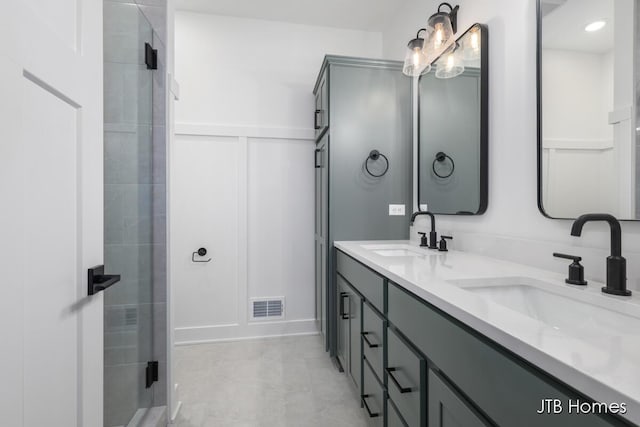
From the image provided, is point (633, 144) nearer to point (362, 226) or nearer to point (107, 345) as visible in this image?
point (362, 226)

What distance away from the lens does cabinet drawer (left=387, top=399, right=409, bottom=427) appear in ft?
3.57

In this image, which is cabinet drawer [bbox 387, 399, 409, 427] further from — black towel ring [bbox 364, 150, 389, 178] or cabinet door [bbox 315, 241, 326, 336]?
black towel ring [bbox 364, 150, 389, 178]

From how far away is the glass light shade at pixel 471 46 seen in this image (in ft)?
5.05

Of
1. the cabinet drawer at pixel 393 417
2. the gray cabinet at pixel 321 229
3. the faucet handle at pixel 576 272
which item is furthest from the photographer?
the gray cabinet at pixel 321 229

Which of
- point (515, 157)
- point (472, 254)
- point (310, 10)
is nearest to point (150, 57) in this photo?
point (310, 10)

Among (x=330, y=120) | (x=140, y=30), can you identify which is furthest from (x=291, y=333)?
(x=140, y=30)

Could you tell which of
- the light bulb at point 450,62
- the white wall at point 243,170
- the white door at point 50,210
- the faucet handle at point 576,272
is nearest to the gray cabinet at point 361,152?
the light bulb at point 450,62

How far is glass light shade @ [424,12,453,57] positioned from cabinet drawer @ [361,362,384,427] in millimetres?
1820

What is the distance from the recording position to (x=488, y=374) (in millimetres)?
639

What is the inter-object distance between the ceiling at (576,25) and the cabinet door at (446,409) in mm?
1175

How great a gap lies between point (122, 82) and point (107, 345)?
1.17m

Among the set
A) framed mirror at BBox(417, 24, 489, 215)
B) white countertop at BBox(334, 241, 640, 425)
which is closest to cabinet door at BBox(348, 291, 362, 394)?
white countertop at BBox(334, 241, 640, 425)

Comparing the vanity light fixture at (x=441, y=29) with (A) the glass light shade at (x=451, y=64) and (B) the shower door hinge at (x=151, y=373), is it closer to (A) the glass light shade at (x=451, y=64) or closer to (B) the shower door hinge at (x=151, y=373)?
(A) the glass light shade at (x=451, y=64)

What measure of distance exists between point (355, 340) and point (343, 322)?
263mm
